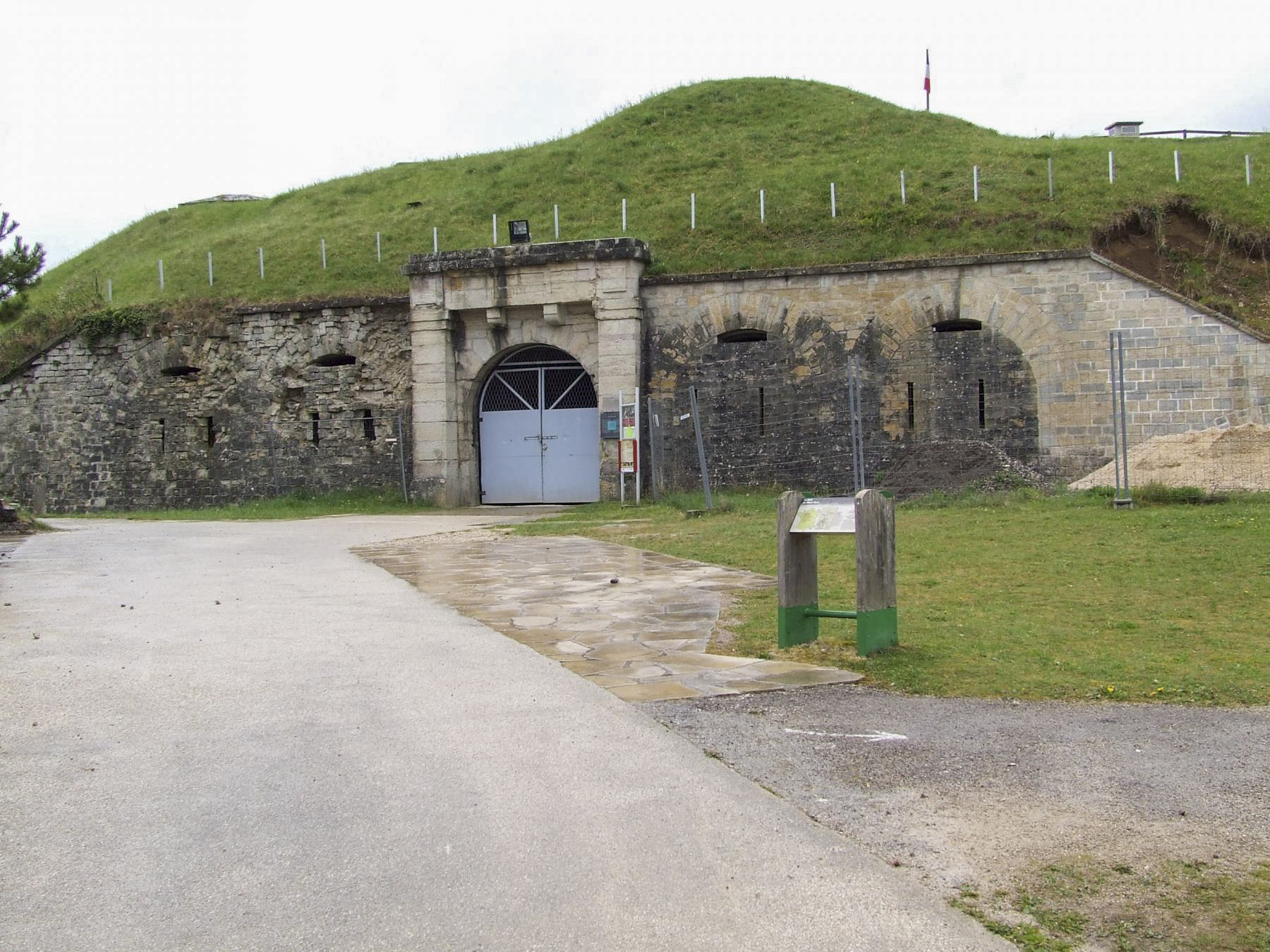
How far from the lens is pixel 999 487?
1725 cm

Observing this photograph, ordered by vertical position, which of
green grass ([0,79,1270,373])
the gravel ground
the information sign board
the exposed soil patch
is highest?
green grass ([0,79,1270,373])

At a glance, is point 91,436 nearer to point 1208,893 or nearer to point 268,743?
point 268,743

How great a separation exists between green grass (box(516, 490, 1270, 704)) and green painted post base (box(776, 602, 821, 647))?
0.08 m

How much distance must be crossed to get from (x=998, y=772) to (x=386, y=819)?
2.42m

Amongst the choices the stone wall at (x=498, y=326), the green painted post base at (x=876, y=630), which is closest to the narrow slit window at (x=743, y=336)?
the stone wall at (x=498, y=326)

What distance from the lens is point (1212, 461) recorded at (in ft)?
49.8

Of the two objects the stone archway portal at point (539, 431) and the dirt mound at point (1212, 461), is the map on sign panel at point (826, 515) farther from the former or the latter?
the stone archway portal at point (539, 431)

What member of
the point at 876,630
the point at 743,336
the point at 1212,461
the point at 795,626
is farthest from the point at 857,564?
the point at 743,336

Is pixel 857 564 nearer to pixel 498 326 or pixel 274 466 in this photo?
pixel 498 326

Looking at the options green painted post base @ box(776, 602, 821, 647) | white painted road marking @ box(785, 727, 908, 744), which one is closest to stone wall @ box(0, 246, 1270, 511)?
green painted post base @ box(776, 602, 821, 647)

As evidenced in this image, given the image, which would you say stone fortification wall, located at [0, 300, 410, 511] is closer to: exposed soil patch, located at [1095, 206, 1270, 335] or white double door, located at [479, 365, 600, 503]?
white double door, located at [479, 365, 600, 503]

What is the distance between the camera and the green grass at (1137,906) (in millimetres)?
3295

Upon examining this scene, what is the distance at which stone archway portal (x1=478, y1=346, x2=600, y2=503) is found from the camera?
22.8m

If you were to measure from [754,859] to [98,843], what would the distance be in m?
2.26
